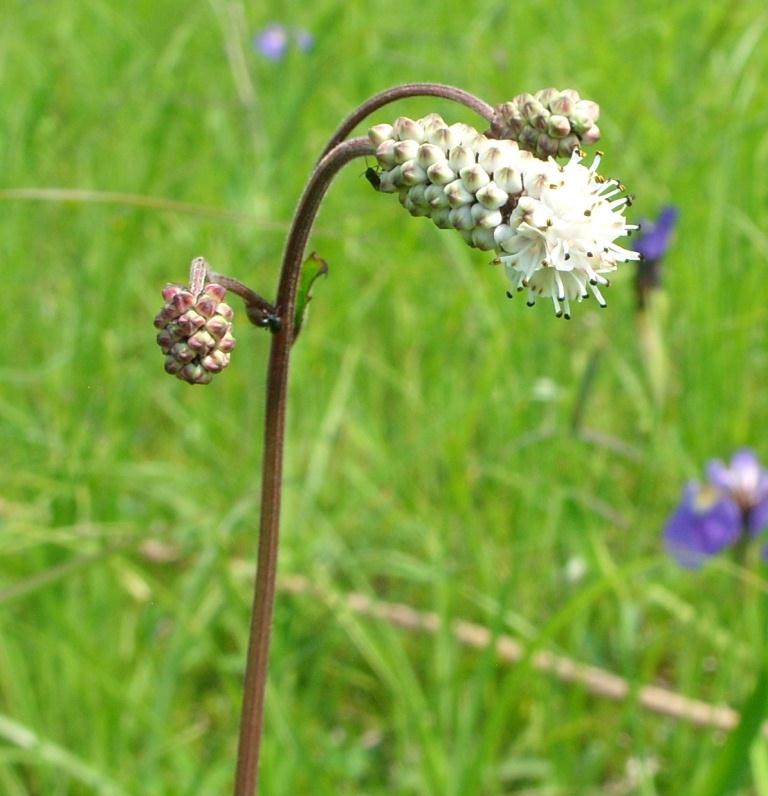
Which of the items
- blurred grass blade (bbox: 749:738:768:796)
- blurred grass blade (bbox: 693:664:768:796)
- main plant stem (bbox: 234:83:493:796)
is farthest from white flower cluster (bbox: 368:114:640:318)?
blurred grass blade (bbox: 749:738:768:796)

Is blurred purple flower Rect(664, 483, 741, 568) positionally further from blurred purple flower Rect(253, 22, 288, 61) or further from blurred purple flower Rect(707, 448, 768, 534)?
blurred purple flower Rect(253, 22, 288, 61)

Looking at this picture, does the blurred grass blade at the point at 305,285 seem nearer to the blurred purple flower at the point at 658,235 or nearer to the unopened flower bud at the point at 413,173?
the unopened flower bud at the point at 413,173

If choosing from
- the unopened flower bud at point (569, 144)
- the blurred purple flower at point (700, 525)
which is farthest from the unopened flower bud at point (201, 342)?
the blurred purple flower at point (700, 525)

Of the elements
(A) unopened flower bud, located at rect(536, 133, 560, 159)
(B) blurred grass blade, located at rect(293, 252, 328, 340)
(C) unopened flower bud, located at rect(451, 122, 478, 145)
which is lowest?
(B) blurred grass blade, located at rect(293, 252, 328, 340)

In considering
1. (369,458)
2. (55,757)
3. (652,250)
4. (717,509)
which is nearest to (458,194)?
(55,757)

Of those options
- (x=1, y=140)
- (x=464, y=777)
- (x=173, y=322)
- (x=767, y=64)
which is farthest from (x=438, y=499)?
(x=767, y=64)

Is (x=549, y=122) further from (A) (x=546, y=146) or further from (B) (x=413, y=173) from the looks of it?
(B) (x=413, y=173)
